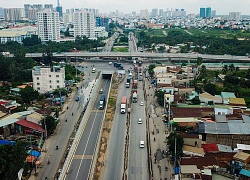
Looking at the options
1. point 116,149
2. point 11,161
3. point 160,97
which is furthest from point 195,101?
point 11,161

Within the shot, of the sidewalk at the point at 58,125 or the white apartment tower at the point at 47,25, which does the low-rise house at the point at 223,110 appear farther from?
the white apartment tower at the point at 47,25

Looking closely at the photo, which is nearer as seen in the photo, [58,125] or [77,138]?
[77,138]

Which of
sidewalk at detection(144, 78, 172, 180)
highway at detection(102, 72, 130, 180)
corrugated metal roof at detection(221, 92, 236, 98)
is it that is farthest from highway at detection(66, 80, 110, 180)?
corrugated metal roof at detection(221, 92, 236, 98)

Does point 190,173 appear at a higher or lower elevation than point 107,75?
lower

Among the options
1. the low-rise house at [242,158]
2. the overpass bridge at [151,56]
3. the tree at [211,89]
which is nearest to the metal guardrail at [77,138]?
the low-rise house at [242,158]

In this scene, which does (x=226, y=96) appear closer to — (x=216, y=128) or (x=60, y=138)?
(x=216, y=128)

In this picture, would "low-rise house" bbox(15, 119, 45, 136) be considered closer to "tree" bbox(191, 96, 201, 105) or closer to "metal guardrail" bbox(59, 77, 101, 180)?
"metal guardrail" bbox(59, 77, 101, 180)
